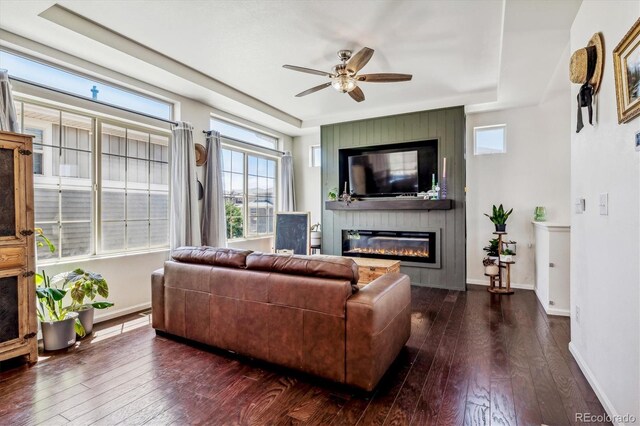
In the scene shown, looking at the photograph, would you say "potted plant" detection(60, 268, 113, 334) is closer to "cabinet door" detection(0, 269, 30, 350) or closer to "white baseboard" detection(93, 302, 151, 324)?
"white baseboard" detection(93, 302, 151, 324)

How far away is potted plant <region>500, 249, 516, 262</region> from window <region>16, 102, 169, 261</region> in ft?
15.2

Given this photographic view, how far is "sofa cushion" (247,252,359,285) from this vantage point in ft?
6.91

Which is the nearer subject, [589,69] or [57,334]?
[589,69]

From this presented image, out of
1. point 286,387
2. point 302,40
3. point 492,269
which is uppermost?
point 302,40

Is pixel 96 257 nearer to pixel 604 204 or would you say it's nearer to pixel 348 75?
pixel 348 75

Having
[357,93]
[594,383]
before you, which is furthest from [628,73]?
[357,93]

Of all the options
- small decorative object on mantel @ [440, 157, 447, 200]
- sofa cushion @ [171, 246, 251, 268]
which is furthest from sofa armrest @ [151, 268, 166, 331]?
small decorative object on mantel @ [440, 157, 447, 200]

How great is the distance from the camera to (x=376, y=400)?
6.49 ft

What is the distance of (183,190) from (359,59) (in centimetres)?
267

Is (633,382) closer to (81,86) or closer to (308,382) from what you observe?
(308,382)

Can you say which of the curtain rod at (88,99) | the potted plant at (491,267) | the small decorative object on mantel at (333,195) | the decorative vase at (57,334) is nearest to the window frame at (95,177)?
the curtain rod at (88,99)

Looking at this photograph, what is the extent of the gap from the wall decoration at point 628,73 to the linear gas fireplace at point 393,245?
347 cm

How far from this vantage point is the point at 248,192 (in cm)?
576

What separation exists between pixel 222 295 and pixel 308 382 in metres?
0.93
